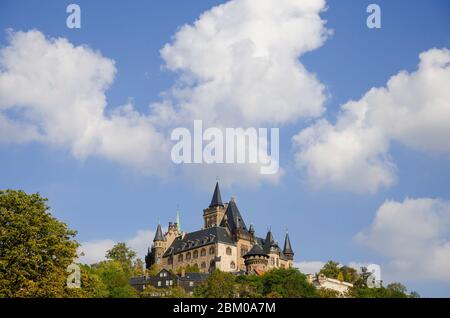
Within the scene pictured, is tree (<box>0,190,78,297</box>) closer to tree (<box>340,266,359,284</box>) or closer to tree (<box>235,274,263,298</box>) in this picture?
tree (<box>235,274,263,298</box>)

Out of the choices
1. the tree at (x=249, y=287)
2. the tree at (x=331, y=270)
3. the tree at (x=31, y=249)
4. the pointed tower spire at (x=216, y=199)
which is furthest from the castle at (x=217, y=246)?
the tree at (x=31, y=249)

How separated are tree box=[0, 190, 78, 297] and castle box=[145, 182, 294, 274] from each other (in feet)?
296

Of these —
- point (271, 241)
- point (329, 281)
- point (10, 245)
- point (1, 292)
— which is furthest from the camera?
point (271, 241)

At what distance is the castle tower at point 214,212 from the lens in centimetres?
17125

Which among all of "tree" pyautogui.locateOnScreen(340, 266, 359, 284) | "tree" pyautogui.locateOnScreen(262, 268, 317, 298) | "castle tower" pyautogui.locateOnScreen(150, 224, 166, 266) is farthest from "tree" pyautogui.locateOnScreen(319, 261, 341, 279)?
"tree" pyautogui.locateOnScreen(262, 268, 317, 298)

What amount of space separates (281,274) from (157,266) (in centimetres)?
7684

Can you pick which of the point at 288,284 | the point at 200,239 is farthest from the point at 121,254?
the point at 288,284

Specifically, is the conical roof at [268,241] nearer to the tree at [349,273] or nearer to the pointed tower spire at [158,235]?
the tree at [349,273]

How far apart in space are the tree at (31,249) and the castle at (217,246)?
9018 cm

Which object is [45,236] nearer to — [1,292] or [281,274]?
[1,292]

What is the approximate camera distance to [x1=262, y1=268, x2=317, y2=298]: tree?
8950 centimetres
